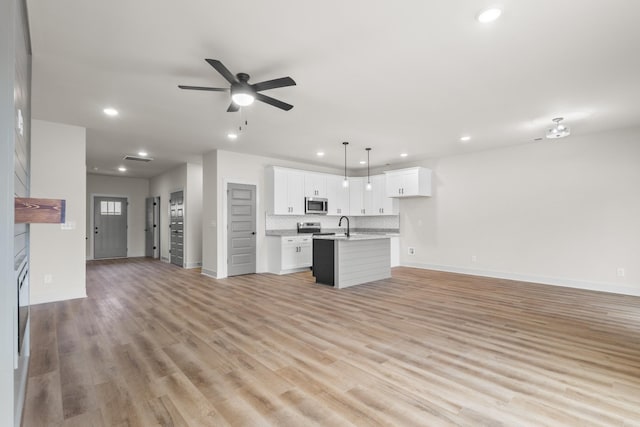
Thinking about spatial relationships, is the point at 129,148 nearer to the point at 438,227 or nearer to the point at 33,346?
the point at 33,346

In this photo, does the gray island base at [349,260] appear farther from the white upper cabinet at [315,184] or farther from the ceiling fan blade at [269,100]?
the ceiling fan blade at [269,100]

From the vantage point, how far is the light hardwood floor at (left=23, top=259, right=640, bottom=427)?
6.49 feet

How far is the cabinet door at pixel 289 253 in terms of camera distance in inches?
275

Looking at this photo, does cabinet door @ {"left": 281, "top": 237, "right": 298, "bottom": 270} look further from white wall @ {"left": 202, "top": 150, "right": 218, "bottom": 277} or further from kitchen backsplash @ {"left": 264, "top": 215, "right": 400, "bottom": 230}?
white wall @ {"left": 202, "top": 150, "right": 218, "bottom": 277}

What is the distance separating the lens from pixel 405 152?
276 inches

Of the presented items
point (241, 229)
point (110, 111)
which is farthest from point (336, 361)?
point (241, 229)

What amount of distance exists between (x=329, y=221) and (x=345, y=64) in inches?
237

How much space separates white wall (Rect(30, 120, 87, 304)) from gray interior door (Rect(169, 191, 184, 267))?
3.29 m

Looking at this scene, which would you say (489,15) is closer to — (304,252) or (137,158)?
(304,252)

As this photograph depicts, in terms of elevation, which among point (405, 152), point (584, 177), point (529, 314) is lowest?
point (529, 314)

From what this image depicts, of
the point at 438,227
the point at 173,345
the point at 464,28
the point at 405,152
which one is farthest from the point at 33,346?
the point at 438,227

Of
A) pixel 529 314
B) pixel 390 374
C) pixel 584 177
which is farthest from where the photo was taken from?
pixel 584 177

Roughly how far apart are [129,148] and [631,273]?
→ 968 centimetres

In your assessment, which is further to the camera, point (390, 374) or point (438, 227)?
point (438, 227)
